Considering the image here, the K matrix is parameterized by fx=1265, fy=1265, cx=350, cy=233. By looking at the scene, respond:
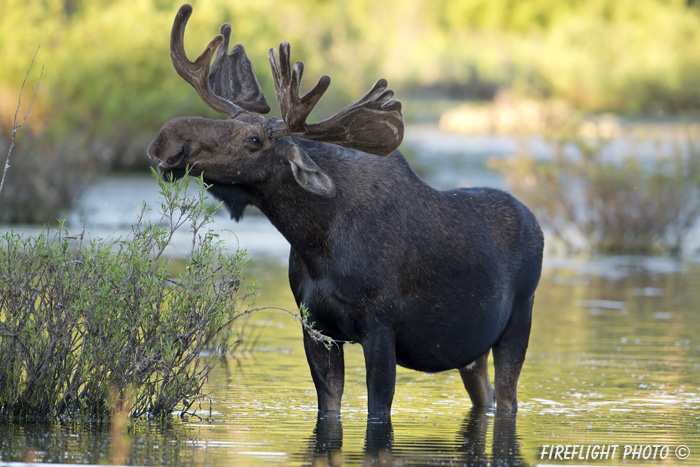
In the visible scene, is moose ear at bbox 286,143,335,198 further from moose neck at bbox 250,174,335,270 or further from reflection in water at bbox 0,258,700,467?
reflection in water at bbox 0,258,700,467

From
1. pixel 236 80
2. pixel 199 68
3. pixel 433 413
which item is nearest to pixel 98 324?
pixel 199 68

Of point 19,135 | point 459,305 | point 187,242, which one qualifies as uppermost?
point 19,135

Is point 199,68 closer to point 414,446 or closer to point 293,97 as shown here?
point 293,97

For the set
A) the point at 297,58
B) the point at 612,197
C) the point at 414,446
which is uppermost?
the point at 297,58

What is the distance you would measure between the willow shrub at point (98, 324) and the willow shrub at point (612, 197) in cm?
1430

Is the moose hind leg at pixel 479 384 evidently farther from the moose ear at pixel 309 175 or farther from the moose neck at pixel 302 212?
the moose ear at pixel 309 175

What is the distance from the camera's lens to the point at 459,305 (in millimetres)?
8234

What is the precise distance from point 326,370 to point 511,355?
4.70 feet

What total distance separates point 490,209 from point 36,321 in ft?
10.3

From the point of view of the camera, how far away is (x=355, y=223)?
7820 millimetres

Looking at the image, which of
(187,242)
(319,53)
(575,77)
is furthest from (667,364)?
(575,77)

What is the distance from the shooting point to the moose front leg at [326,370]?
818 centimetres

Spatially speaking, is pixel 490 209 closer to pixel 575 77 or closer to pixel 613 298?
pixel 613 298

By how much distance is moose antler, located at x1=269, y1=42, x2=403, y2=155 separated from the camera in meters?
7.71
